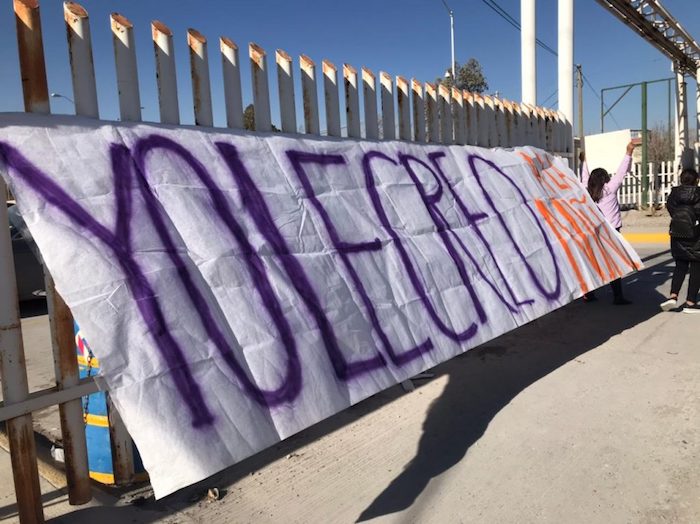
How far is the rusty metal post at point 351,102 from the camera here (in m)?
3.47

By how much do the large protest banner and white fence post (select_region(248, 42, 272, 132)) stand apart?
17 cm

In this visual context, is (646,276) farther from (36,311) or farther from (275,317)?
(36,311)

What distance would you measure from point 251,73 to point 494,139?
2.99 metres

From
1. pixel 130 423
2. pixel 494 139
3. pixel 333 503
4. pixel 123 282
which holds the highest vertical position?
pixel 494 139

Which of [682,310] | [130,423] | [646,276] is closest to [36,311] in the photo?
[130,423]

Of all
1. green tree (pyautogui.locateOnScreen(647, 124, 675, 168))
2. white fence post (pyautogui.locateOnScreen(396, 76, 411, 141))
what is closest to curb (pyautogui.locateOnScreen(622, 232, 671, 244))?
white fence post (pyautogui.locateOnScreen(396, 76, 411, 141))

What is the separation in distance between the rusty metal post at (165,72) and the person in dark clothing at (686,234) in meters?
5.45

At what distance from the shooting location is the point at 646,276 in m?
8.09

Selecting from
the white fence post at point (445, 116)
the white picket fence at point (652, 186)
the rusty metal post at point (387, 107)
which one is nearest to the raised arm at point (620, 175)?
the white fence post at point (445, 116)

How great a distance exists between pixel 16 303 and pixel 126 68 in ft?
3.66

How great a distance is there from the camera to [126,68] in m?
2.38

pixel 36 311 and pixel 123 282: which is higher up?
pixel 123 282

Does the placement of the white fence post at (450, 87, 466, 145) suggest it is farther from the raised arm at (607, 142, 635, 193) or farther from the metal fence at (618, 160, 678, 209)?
the metal fence at (618, 160, 678, 209)

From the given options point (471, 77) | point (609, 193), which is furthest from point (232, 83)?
point (471, 77)
